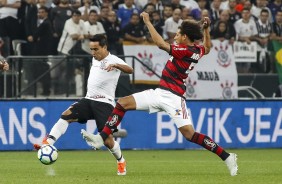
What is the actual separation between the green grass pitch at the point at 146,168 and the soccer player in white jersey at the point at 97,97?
29.3 inches

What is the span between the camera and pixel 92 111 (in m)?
14.9

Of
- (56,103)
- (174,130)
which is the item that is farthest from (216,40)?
(56,103)

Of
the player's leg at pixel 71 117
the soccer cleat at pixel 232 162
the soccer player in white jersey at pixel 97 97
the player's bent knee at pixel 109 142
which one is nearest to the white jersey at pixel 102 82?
the soccer player in white jersey at pixel 97 97

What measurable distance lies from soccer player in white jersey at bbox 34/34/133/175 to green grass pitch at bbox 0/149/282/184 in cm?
74

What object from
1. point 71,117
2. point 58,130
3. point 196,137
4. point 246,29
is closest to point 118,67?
point 71,117

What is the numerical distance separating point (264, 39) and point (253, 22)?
2.43 feet

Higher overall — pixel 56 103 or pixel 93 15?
pixel 93 15

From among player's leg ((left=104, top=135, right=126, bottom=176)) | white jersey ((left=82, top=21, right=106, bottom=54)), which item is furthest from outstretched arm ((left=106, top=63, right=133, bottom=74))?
white jersey ((left=82, top=21, right=106, bottom=54))

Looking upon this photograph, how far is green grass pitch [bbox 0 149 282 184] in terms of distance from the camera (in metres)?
13.1

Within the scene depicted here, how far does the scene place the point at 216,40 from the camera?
2297cm

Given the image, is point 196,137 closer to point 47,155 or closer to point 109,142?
point 109,142

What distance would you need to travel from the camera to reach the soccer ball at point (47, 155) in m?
13.6

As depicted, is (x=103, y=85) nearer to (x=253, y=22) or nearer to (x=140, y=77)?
(x=140, y=77)

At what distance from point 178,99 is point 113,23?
9720 millimetres
